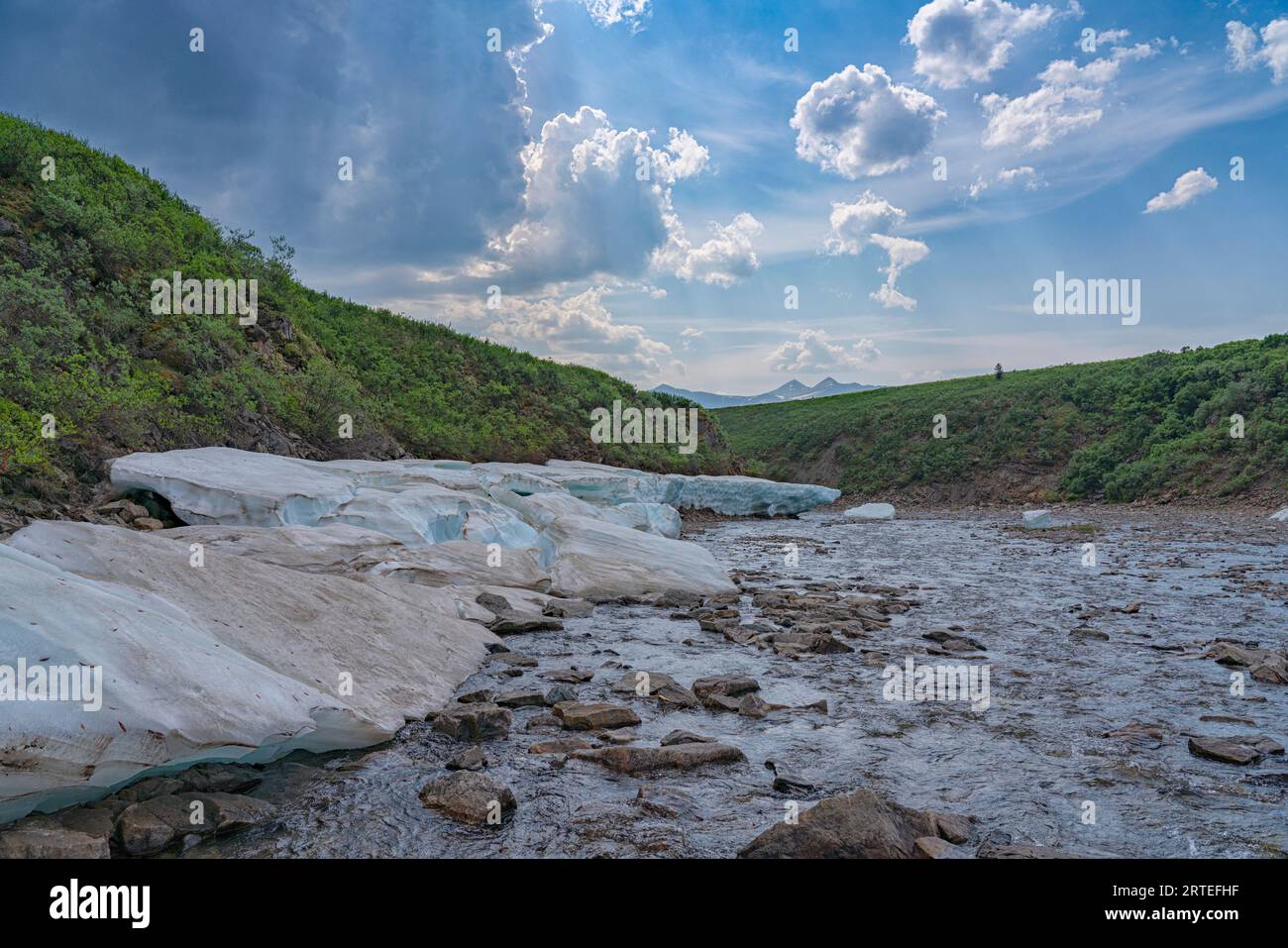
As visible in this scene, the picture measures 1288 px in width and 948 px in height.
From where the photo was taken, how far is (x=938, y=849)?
3850 millimetres

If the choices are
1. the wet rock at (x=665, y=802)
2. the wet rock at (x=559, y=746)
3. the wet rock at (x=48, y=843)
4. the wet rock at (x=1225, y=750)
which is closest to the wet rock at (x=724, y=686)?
the wet rock at (x=559, y=746)

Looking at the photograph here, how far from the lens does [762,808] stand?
4539 mm

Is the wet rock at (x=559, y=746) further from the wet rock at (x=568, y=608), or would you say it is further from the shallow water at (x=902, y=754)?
the wet rock at (x=568, y=608)

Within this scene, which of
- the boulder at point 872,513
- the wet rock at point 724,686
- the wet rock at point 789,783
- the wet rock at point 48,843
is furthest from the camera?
the boulder at point 872,513

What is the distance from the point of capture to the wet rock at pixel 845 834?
3785 mm

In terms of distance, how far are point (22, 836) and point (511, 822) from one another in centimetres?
239

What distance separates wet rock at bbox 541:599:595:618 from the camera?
10508 millimetres

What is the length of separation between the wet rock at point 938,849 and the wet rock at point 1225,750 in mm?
2655

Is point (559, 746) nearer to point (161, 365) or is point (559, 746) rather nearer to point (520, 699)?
point (520, 699)

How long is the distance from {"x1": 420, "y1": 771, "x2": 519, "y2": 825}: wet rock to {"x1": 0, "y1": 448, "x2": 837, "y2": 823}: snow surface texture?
1087 mm

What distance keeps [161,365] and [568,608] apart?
12.3m

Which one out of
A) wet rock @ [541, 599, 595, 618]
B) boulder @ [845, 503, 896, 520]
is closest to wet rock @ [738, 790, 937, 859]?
wet rock @ [541, 599, 595, 618]

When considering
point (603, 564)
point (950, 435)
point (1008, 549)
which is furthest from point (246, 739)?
point (950, 435)

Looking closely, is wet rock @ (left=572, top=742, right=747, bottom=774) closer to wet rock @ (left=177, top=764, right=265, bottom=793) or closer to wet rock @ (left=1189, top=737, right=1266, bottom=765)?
wet rock @ (left=177, top=764, right=265, bottom=793)
